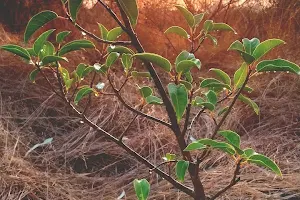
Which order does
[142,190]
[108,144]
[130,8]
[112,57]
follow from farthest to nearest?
[108,144], [112,57], [142,190], [130,8]

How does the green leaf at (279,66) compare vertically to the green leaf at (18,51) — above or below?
above

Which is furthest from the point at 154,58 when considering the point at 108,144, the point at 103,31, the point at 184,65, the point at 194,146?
the point at 108,144

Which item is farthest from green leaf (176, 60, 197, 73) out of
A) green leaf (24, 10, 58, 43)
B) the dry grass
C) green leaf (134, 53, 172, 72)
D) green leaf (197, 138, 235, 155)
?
the dry grass

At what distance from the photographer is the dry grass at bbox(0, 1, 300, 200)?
1638mm

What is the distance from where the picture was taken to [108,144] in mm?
1985

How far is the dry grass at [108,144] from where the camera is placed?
164cm

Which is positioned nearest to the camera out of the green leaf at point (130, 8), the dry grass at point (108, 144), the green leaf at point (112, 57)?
the green leaf at point (130, 8)

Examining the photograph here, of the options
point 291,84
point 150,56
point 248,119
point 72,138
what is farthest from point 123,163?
point 150,56

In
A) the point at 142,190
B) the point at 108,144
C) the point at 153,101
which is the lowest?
the point at 108,144

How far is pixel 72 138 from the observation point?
2.06 metres

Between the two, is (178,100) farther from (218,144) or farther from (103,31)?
(103,31)

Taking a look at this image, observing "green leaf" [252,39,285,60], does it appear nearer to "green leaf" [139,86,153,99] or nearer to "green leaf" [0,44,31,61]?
"green leaf" [139,86,153,99]

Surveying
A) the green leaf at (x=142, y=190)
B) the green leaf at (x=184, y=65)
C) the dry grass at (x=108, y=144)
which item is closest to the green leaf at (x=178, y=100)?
the green leaf at (x=184, y=65)

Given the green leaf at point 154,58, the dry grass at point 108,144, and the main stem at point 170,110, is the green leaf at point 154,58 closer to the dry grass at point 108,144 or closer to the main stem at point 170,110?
the main stem at point 170,110
